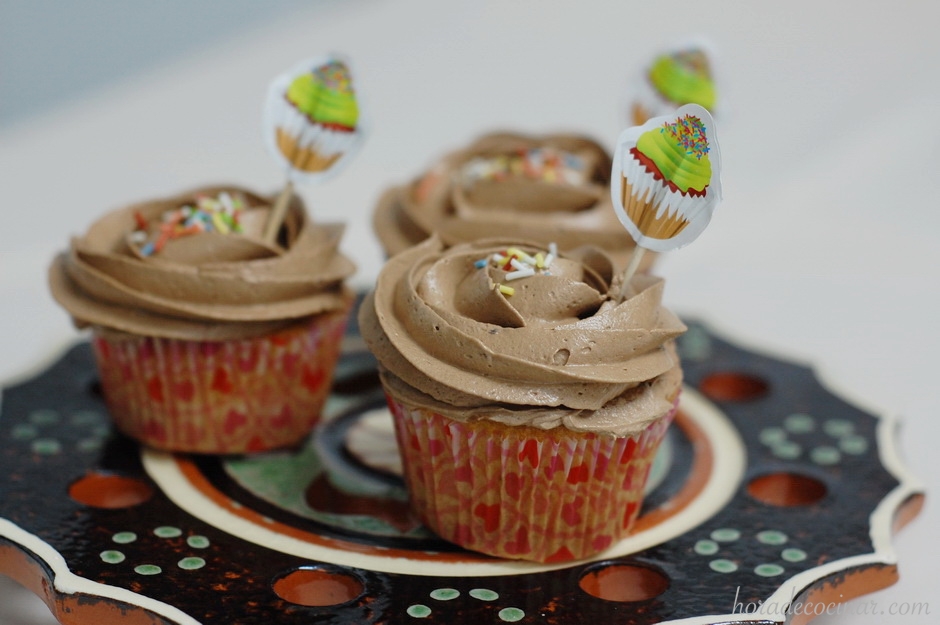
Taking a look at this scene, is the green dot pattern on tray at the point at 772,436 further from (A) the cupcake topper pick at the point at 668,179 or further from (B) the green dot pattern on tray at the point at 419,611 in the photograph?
(B) the green dot pattern on tray at the point at 419,611

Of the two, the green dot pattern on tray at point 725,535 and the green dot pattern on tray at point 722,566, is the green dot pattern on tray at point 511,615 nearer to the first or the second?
the green dot pattern on tray at point 722,566

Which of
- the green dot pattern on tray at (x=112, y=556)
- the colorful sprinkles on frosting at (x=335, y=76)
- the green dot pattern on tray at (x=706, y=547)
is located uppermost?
the colorful sprinkles on frosting at (x=335, y=76)

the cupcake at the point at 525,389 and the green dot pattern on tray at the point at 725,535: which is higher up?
the cupcake at the point at 525,389

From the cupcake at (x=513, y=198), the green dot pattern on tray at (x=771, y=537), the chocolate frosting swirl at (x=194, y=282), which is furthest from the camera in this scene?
the cupcake at (x=513, y=198)

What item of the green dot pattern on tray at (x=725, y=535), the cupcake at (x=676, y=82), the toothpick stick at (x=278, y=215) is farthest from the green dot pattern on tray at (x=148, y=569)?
the cupcake at (x=676, y=82)

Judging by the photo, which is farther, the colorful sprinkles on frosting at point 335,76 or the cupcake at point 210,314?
the colorful sprinkles on frosting at point 335,76

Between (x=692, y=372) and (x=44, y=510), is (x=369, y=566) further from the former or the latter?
(x=692, y=372)

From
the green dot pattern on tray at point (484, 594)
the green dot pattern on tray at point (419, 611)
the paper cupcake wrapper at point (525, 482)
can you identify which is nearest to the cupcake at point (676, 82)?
the paper cupcake wrapper at point (525, 482)

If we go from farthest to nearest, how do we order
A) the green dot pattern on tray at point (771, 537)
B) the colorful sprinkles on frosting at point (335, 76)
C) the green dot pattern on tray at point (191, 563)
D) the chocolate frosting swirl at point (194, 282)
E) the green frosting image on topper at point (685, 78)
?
the green frosting image on topper at point (685, 78), the colorful sprinkles on frosting at point (335, 76), the chocolate frosting swirl at point (194, 282), the green dot pattern on tray at point (771, 537), the green dot pattern on tray at point (191, 563)
